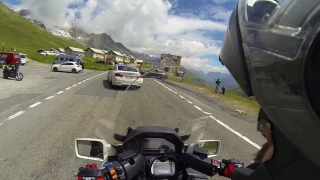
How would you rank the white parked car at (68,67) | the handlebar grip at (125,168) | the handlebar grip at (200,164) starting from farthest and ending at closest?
the white parked car at (68,67), the handlebar grip at (200,164), the handlebar grip at (125,168)

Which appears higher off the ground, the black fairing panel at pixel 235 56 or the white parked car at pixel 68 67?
the black fairing panel at pixel 235 56

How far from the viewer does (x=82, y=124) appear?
8594 millimetres

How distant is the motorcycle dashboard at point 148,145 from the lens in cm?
236

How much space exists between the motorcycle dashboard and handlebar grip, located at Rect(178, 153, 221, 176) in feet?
0.57

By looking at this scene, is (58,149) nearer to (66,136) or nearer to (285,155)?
(66,136)

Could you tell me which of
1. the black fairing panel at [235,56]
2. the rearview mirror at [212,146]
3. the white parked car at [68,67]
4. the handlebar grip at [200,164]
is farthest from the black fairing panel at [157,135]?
the white parked car at [68,67]

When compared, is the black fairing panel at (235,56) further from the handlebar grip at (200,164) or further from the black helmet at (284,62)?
the handlebar grip at (200,164)

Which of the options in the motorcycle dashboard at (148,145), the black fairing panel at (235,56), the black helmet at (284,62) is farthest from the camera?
the motorcycle dashboard at (148,145)

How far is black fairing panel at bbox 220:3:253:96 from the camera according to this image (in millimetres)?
1117

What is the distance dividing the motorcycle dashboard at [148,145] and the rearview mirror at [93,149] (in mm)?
246

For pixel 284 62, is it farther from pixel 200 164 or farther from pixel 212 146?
pixel 212 146

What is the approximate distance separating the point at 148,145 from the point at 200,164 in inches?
16.6

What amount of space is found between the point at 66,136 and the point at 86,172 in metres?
5.64

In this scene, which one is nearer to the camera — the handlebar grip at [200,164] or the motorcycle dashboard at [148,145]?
the handlebar grip at [200,164]
